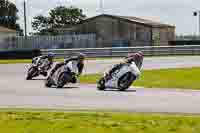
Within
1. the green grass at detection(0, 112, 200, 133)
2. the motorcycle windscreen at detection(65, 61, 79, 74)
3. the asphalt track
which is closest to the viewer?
the green grass at detection(0, 112, 200, 133)

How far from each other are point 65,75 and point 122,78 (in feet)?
6.63

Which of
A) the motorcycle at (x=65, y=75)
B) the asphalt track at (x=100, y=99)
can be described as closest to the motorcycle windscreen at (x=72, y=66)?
the motorcycle at (x=65, y=75)

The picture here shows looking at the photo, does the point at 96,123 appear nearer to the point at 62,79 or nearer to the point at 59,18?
the point at 62,79

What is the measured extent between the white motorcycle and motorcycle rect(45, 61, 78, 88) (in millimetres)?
1232

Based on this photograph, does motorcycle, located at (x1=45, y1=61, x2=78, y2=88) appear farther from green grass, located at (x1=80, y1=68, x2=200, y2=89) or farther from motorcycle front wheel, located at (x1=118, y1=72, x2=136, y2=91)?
green grass, located at (x1=80, y1=68, x2=200, y2=89)

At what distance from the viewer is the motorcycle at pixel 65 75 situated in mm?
18000

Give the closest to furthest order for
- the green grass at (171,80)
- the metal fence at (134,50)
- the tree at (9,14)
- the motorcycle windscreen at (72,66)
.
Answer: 1. the motorcycle windscreen at (72,66)
2. the green grass at (171,80)
3. the metal fence at (134,50)
4. the tree at (9,14)

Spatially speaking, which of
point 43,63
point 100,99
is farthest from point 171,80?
point 100,99

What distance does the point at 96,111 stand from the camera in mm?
11555

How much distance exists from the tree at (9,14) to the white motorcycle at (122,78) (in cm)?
8420

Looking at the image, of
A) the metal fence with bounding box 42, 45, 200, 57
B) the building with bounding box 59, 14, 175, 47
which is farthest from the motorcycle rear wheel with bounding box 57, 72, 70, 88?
the building with bounding box 59, 14, 175, 47

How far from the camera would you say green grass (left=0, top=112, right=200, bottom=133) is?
891cm

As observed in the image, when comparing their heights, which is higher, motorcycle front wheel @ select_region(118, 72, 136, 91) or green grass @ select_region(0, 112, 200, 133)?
motorcycle front wheel @ select_region(118, 72, 136, 91)

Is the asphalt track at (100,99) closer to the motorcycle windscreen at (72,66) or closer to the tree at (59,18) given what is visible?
the motorcycle windscreen at (72,66)
